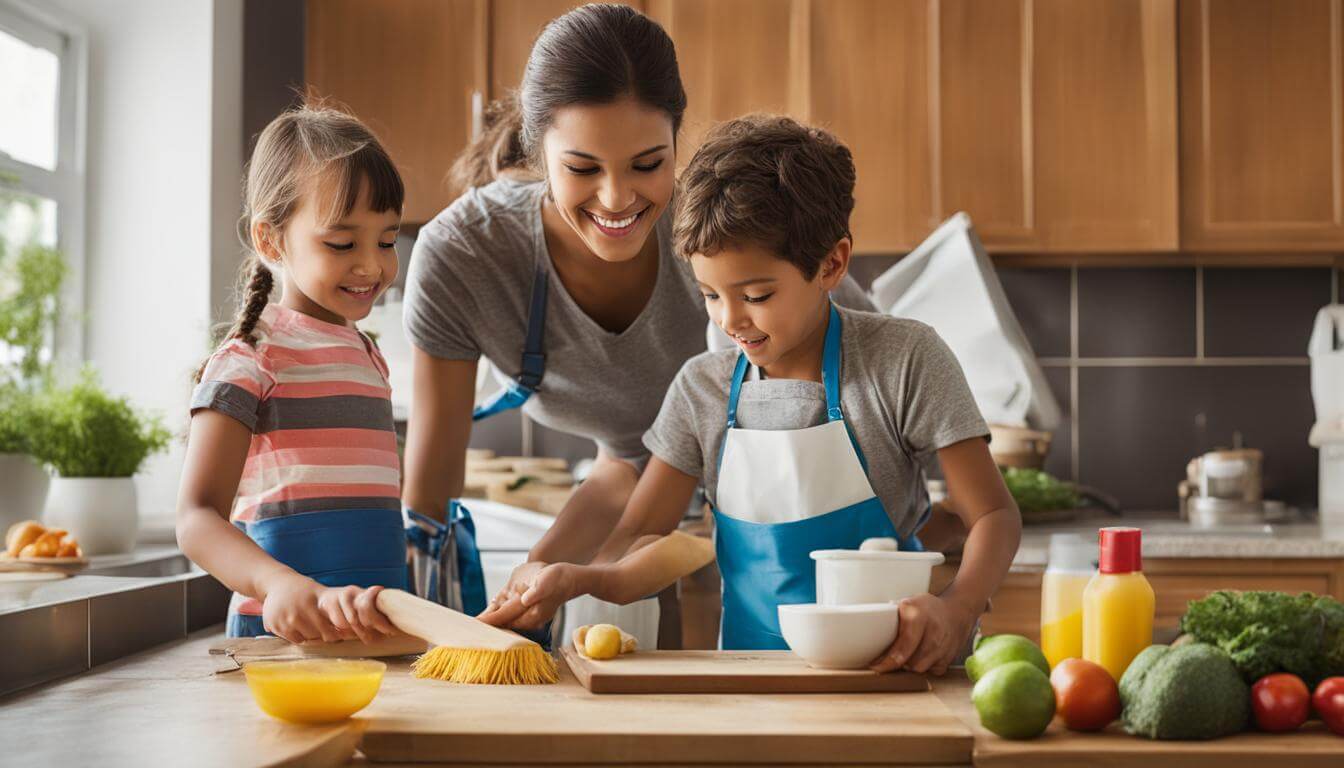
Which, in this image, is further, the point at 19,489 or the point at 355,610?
the point at 19,489

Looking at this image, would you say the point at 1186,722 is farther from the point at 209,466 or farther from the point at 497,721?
the point at 209,466

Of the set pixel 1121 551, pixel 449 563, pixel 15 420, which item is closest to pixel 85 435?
pixel 15 420

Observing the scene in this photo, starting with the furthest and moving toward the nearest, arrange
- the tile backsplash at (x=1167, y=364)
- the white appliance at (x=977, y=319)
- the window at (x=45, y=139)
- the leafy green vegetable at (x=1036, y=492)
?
the tile backsplash at (x=1167, y=364) < the white appliance at (x=977, y=319) < the leafy green vegetable at (x=1036, y=492) < the window at (x=45, y=139)

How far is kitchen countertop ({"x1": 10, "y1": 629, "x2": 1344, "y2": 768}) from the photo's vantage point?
0.91 meters

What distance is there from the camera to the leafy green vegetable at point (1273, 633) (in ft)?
3.34

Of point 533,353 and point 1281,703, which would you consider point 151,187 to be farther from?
point 1281,703

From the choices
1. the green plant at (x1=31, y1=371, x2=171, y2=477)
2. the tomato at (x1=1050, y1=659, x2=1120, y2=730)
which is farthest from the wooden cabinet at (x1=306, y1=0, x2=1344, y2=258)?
the tomato at (x1=1050, y1=659, x2=1120, y2=730)

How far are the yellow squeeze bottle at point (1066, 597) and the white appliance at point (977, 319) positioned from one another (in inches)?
72.8

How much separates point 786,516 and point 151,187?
2.14m

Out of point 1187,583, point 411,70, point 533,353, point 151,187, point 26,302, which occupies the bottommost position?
point 1187,583

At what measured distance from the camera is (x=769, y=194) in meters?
1.39

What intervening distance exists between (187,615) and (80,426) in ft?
2.94

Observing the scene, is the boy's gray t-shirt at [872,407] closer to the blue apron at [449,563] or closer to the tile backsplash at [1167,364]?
the blue apron at [449,563]

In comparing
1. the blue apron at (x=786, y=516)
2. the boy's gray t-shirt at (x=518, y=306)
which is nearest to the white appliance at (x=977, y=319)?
the boy's gray t-shirt at (x=518, y=306)
